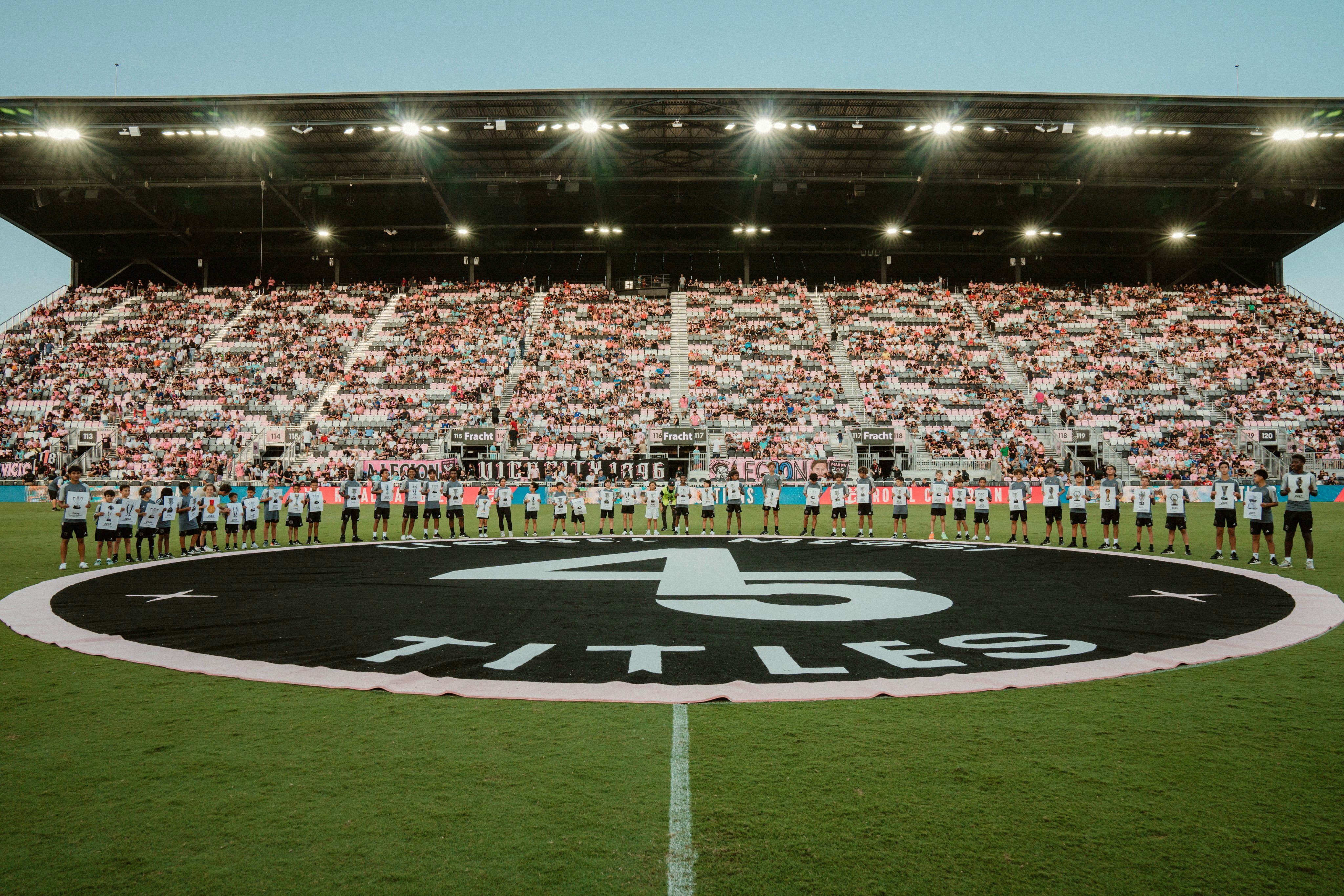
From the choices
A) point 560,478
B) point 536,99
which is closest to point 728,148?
point 536,99

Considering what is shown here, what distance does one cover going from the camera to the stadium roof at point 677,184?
3562 cm

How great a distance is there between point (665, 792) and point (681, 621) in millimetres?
4287

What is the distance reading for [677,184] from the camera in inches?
1752

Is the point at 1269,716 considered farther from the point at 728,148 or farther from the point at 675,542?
the point at 728,148

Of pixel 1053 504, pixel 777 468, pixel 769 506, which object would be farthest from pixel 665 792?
pixel 777 468

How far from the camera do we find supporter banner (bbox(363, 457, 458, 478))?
1214 inches

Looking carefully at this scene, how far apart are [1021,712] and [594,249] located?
48.0 m

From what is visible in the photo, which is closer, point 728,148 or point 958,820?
point 958,820

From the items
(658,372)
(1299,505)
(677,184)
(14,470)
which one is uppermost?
(677,184)

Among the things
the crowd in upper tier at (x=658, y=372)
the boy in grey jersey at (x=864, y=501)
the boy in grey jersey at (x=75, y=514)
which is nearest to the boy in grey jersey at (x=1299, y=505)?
the boy in grey jersey at (x=864, y=501)

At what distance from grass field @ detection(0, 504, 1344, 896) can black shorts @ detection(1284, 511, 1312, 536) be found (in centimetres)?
826

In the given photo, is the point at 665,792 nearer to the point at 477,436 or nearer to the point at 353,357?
the point at 477,436

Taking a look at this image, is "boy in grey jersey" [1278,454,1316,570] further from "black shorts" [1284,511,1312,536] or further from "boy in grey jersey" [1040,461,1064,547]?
A: "boy in grey jersey" [1040,461,1064,547]

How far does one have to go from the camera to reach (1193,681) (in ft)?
17.1
